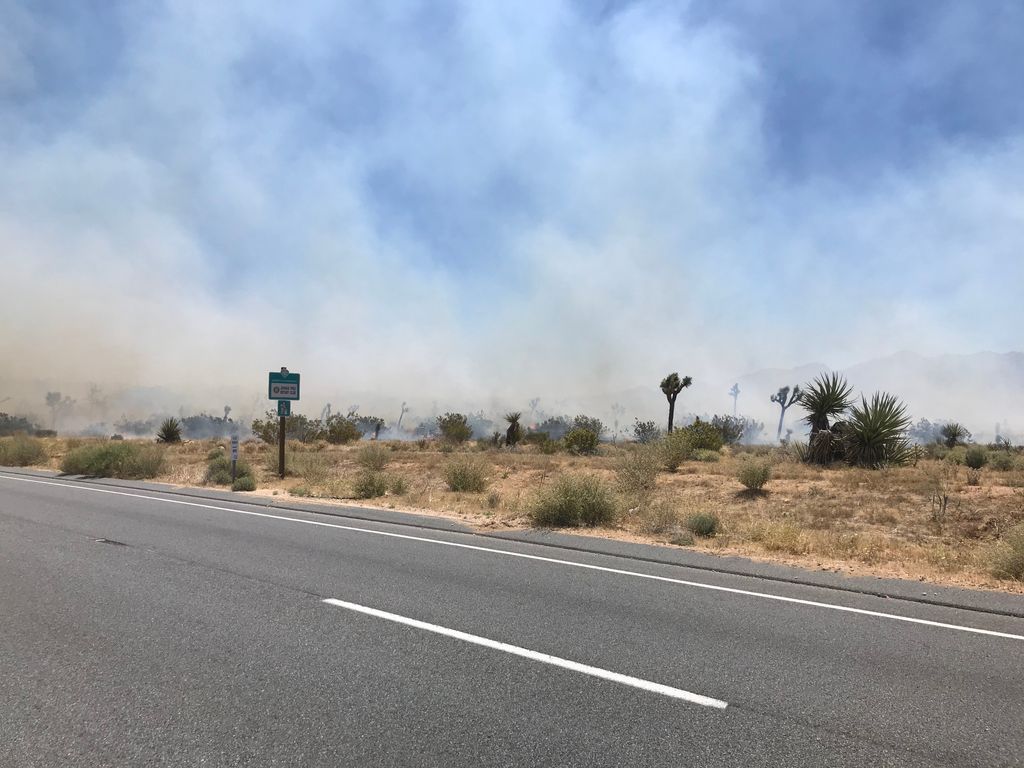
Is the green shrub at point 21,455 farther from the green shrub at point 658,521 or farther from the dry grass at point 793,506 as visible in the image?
the green shrub at point 658,521

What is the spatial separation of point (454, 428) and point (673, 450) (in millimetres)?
27873

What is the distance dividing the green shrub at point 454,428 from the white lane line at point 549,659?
142ft

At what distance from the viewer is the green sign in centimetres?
2345

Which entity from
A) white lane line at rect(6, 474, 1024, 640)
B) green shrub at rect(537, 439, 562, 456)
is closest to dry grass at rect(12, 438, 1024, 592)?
white lane line at rect(6, 474, 1024, 640)

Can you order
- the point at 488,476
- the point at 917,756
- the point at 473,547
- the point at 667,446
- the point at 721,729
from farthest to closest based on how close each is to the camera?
the point at 667,446 → the point at 488,476 → the point at 473,547 → the point at 721,729 → the point at 917,756

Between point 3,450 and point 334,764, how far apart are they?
38.9m

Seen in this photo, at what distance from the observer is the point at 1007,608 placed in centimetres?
705

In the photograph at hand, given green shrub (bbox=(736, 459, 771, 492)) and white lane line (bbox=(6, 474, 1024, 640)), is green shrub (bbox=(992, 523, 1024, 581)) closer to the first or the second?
white lane line (bbox=(6, 474, 1024, 640))

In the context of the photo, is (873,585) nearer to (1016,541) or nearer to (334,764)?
(1016,541)

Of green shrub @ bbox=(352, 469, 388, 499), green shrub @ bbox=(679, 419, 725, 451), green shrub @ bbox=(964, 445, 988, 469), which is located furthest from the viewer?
green shrub @ bbox=(679, 419, 725, 451)

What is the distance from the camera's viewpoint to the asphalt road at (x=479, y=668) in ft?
12.2

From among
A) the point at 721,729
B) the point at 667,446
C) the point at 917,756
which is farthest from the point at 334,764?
the point at 667,446

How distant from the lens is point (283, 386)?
23703 mm

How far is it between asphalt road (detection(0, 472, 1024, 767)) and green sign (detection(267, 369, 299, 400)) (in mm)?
14967
